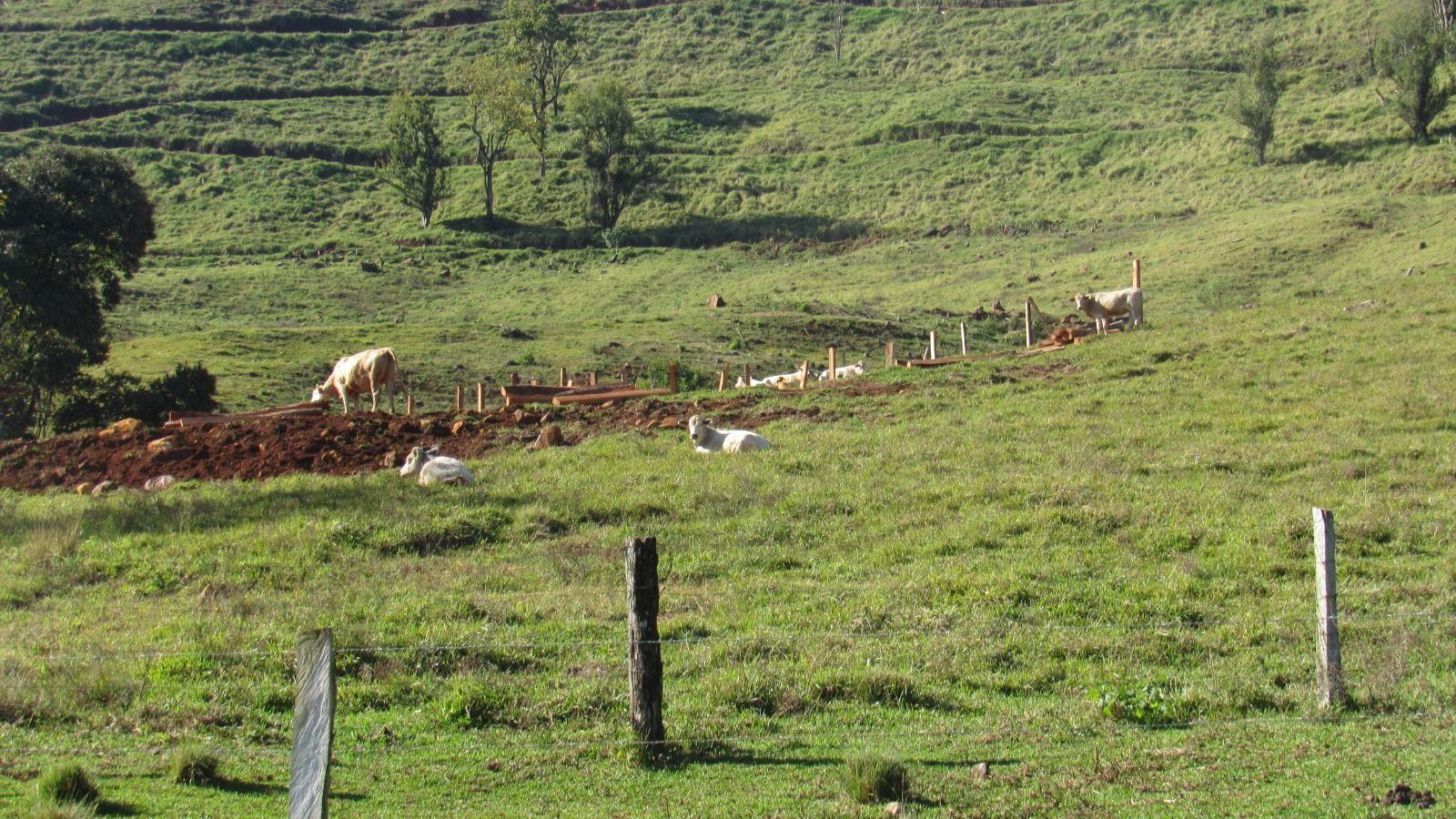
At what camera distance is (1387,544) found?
13.3m

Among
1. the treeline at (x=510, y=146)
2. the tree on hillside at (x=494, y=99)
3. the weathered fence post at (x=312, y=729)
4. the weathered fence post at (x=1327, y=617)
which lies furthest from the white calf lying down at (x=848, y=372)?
the tree on hillside at (x=494, y=99)

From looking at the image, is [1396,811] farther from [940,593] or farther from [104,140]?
[104,140]

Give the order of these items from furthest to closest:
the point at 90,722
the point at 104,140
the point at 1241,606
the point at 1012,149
Result: the point at 104,140
the point at 1012,149
the point at 1241,606
the point at 90,722

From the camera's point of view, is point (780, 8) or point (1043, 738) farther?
point (780, 8)

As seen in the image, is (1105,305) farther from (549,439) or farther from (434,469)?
(434,469)

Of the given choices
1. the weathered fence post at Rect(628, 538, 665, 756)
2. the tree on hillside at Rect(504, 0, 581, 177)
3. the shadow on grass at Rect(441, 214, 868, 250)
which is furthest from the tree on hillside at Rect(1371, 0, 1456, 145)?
the weathered fence post at Rect(628, 538, 665, 756)

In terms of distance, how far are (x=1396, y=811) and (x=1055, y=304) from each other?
36.7m

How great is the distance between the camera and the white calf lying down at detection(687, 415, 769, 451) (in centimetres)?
1959

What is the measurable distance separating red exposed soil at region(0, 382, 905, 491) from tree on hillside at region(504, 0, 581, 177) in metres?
63.9

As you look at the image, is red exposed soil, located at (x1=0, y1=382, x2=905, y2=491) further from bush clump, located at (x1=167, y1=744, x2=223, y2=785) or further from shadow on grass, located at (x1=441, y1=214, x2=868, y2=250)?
shadow on grass, located at (x1=441, y1=214, x2=868, y2=250)

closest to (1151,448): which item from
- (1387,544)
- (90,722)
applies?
(1387,544)

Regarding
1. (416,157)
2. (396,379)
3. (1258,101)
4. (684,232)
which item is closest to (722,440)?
(396,379)

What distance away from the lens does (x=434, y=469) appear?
1822 centimetres

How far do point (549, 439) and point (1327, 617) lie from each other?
13.9 m
